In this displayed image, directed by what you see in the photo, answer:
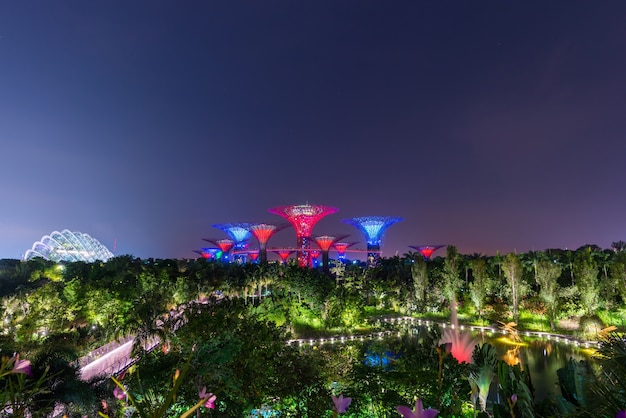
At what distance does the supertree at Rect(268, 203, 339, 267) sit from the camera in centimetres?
7331

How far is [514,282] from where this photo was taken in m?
33.1

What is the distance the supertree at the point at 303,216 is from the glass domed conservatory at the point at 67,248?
49041mm

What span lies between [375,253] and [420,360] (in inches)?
2992

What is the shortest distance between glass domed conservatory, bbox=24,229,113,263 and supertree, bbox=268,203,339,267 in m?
49.0

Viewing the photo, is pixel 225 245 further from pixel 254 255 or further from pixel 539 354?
pixel 539 354

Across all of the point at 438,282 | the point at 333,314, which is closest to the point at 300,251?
the point at 438,282

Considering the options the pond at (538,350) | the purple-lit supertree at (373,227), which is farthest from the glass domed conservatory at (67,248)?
the pond at (538,350)

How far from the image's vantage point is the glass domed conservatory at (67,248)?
84812 mm

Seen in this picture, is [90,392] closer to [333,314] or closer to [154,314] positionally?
[154,314]

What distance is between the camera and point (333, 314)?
3139 cm

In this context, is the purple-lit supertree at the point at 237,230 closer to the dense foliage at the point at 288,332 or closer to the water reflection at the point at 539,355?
the dense foliage at the point at 288,332

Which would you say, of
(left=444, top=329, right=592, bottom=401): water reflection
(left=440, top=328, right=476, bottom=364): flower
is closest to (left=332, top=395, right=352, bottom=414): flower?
(left=440, top=328, right=476, bottom=364): flower

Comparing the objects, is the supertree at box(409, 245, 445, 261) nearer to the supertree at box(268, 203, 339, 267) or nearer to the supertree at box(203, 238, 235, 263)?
the supertree at box(268, 203, 339, 267)

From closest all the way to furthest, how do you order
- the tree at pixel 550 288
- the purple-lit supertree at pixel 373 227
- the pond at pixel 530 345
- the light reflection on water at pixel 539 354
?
the light reflection on water at pixel 539 354 < the pond at pixel 530 345 < the tree at pixel 550 288 < the purple-lit supertree at pixel 373 227
